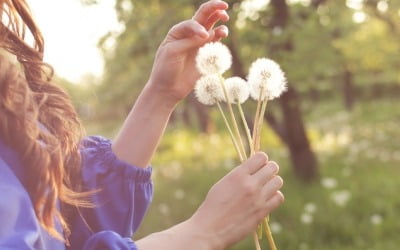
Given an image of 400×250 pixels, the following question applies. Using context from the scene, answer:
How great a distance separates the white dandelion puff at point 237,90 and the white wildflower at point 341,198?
4.11 meters

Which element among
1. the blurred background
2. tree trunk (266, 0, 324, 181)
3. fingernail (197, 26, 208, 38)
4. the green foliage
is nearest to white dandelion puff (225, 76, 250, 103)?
fingernail (197, 26, 208, 38)

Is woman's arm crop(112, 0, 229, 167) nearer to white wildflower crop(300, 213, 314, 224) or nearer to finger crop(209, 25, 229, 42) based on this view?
finger crop(209, 25, 229, 42)

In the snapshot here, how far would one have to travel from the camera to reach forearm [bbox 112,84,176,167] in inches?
50.8

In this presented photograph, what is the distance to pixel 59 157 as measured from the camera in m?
1.05

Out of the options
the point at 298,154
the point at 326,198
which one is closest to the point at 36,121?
the point at 326,198

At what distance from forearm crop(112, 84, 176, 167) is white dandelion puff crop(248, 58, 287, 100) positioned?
0.25 metres

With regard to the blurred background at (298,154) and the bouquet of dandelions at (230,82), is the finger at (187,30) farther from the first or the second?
the blurred background at (298,154)

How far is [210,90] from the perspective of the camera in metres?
1.11

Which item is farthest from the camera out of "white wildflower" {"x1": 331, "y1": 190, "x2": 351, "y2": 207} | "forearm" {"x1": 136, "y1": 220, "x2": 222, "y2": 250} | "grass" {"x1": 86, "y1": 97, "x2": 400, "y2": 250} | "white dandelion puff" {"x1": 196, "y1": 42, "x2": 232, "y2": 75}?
"white wildflower" {"x1": 331, "y1": 190, "x2": 351, "y2": 207}

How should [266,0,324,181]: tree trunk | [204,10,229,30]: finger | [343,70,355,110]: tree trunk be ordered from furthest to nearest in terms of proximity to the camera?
[343,70,355,110]: tree trunk < [266,0,324,181]: tree trunk < [204,10,229,30]: finger

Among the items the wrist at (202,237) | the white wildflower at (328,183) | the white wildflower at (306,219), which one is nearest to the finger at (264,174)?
the wrist at (202,237)

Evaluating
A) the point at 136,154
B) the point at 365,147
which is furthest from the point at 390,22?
the point at 136,154

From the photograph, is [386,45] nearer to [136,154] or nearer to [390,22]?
[390,22]

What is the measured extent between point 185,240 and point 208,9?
48 centimetres
